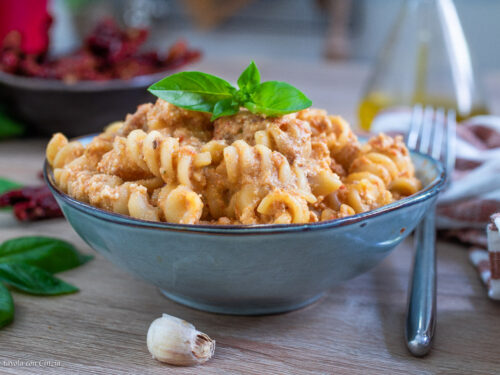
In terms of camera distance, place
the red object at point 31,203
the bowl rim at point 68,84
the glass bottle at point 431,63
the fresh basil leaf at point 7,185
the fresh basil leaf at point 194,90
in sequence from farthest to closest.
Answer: the glass bottle at point 431,63 → the bowl rim at point 68,84 → the fresh basil leaf at point 7,185 → the red object at point 31,203 → the fresh basil leaf at point 194,90

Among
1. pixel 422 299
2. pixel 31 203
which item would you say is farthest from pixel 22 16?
pixel 422 299

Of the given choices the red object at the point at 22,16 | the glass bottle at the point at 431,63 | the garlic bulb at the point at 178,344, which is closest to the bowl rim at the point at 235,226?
Answer: the garlic bulb at the point at 178,344

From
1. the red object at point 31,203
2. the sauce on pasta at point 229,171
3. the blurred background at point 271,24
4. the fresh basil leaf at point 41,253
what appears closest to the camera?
the sauce on pasta at point 229,171

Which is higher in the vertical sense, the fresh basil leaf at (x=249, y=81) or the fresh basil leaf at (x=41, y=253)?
the fresh basil leaf at (x=249, y=81)

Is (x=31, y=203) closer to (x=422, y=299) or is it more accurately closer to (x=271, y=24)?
(x=422, y=299)

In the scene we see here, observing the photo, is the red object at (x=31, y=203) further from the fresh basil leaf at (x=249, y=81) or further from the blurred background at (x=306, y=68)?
the fresh basil leaf at (x=249, y=81)

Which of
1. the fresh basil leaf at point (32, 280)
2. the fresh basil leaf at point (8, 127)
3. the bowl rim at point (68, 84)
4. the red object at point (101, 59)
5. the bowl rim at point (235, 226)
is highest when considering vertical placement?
the red object at point (101, 59)

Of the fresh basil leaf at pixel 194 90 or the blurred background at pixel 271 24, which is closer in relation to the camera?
the fresh basil leaf at pixel 194 90
